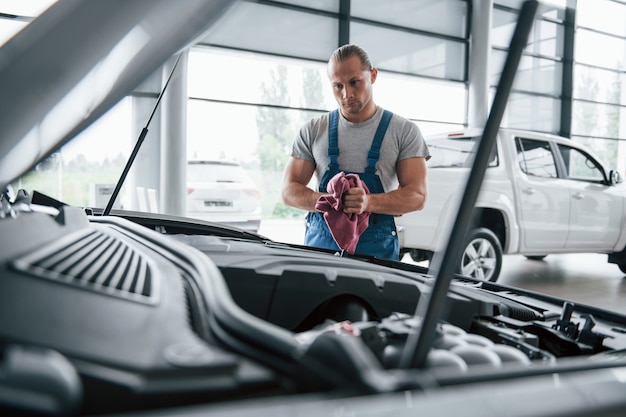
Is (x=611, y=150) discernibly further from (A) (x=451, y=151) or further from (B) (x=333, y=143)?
(B) (x=333, y=143)

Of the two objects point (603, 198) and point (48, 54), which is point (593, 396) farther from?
point (603, 198)

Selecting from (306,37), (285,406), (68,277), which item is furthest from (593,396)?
(306,37)

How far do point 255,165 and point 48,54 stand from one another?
990 centimetres

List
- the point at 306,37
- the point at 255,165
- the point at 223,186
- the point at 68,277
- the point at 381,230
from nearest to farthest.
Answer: the point at 68,277 → the point at 381,230 → the point at 223,186 → the point at 306,37 → the point at 255,165

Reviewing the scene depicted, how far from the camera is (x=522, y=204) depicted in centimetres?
474

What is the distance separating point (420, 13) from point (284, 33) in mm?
2967

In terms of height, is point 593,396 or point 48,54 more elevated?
point 48,54

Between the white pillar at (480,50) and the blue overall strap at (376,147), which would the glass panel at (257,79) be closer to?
the white pillar at (480,50)

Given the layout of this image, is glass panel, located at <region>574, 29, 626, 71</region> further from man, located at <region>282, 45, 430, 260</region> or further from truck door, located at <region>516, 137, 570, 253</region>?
man, located at <region>282, 45, 430, 260</region>

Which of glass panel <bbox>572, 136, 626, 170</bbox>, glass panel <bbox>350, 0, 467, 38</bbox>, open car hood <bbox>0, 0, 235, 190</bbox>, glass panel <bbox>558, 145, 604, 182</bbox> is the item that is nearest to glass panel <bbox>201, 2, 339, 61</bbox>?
glass panel <bbox>350, 0, 467, 38</bbox>

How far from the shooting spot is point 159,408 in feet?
1.61

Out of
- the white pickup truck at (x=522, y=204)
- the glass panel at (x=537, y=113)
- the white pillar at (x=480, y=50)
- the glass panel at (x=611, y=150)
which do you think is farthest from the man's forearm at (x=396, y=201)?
the glass panel at (x=611, y=150)

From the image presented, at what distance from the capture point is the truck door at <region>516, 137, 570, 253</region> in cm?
478

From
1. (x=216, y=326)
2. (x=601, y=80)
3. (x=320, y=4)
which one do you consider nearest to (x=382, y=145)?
(x=216, y=326)
